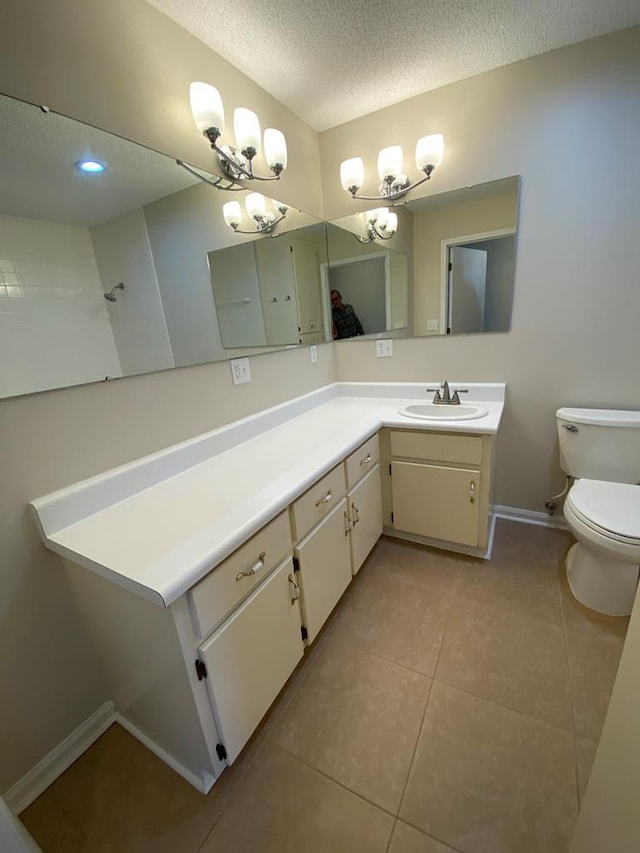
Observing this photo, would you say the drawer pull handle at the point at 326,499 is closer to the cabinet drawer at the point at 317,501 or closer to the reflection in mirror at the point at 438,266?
the cabinet drawer at the point at 317,501

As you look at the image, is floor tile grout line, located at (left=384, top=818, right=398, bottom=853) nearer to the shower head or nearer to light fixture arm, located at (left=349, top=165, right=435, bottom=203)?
the shower head

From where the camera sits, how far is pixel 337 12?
4.07 ft

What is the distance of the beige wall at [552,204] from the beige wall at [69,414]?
1129 mm

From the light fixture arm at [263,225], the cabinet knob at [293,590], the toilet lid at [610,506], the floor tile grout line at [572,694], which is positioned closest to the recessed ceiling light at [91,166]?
the light fixture arm at [263,225]

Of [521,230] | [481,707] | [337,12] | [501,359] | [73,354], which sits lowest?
[481,707]

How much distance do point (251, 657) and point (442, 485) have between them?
1.16 metres

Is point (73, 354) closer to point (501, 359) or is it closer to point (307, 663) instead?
point (307, 663)

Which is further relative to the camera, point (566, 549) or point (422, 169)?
point (566, 549)

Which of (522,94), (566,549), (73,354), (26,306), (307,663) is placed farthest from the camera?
(566,549)

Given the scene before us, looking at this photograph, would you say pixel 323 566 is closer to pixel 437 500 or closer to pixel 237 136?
pixel 437 500

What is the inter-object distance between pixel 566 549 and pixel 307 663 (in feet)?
4.86

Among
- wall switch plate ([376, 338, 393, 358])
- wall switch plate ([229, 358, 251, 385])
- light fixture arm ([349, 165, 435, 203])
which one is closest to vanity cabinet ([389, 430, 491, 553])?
wall switch plate ([376, 338, 393, 358])

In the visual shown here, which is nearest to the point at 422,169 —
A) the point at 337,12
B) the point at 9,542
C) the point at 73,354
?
the point at 337,12

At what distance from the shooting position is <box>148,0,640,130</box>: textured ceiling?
123cm
